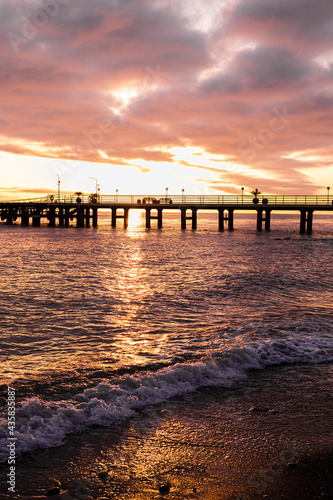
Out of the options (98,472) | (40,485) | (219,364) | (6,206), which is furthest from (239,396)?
(6,206)

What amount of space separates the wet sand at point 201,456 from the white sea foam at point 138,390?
26 cm

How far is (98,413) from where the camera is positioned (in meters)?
5.45

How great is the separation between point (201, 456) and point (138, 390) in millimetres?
1998

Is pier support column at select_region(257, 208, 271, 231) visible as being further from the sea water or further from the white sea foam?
the white sea foam

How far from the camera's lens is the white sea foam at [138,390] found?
4996 millimetres

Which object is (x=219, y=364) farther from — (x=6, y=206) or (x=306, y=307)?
(x=6, y=206)

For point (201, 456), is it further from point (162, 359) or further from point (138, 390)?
point (162, 359)

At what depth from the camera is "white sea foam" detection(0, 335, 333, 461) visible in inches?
197

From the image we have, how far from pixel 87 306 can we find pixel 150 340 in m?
4.67

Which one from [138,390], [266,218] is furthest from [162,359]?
[266,218]

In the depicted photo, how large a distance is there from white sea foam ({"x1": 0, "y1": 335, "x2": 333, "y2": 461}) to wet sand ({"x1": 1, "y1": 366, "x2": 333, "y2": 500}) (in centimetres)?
26
